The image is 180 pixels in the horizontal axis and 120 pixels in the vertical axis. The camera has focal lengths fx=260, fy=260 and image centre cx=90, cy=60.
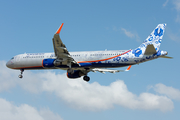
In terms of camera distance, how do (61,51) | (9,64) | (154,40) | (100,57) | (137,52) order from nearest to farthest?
(61,51) < (137,52) < (154,40) < (100,57) < (9,64)

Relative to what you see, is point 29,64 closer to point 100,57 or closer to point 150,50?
point 100,57

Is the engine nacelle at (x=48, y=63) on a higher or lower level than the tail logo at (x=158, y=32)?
lower

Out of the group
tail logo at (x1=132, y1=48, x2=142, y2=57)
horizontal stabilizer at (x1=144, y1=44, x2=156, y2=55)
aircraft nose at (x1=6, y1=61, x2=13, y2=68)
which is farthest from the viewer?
aircraft nose at (x1=6, y1=61, x2=13, y2=68)

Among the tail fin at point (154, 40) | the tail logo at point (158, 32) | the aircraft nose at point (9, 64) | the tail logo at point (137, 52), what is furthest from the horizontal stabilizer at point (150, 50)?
the aircraft nose at point (9, 64)

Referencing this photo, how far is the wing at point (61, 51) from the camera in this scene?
100ft

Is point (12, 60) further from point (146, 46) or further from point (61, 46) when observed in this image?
point (146, 46)

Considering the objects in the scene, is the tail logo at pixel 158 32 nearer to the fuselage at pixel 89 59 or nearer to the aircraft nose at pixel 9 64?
the fuselage at pixel 89 59

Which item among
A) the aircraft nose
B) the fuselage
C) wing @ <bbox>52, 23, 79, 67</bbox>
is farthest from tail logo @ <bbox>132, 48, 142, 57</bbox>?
the aircraft nose

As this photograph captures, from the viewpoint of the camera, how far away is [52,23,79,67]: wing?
100 feet

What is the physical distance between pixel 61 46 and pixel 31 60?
363 inches

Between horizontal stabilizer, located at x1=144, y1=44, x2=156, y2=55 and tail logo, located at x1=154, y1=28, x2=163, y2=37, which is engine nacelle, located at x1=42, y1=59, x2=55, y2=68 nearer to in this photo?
horizontal stabilizer, located at x1=144, y1=44, x2=156, y2=55

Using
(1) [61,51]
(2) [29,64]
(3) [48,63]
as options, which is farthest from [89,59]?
(2) [29,64]

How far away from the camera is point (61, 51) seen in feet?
109

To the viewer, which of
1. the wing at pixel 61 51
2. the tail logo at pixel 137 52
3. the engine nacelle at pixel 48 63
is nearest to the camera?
the wing at pixel 61 51
